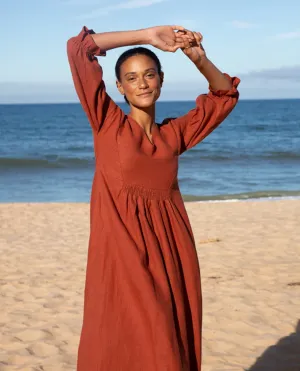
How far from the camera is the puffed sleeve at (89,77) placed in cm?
275

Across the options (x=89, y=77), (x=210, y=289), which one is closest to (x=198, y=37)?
(x=89, y=77)

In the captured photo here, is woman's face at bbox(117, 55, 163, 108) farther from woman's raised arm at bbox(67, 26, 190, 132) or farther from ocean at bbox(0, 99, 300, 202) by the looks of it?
ocean at bbox(0, 99, 300, 202)

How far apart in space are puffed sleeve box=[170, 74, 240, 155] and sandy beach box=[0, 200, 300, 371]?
216 centimetres

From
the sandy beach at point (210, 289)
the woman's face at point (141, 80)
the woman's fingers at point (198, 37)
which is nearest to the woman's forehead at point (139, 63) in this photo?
the woman's face at point (141, 80)

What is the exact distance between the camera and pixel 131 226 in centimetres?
279

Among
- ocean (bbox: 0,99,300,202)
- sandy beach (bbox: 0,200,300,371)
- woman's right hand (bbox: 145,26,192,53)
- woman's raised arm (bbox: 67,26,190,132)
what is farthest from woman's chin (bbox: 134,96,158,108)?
ocean (bbox: 0,99,300,202)

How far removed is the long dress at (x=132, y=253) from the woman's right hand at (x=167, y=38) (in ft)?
0.79

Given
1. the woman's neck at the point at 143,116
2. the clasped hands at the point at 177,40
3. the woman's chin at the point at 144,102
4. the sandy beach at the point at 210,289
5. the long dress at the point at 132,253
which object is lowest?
the sandy beach at the point at 210,289

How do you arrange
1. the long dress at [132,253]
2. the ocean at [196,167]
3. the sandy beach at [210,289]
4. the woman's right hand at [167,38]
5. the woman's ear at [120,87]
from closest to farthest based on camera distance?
the long dress at [132,253]
the woman's right hand at [167,38]
the woman's ear at [120,87]
the sandy beach at [210,289]
the ocean at [196,167]

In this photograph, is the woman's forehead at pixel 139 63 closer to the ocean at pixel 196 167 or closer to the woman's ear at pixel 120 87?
the woman's ear at pixel 120 87

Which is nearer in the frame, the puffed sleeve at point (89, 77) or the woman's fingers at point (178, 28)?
the puffed sleeve at point (89, 77)

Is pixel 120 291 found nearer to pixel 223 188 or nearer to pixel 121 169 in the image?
pixel 121 169

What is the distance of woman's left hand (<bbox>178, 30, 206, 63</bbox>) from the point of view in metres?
2.92

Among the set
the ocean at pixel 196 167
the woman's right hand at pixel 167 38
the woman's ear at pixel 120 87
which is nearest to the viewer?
the woman's right hand at pixel 167 38
